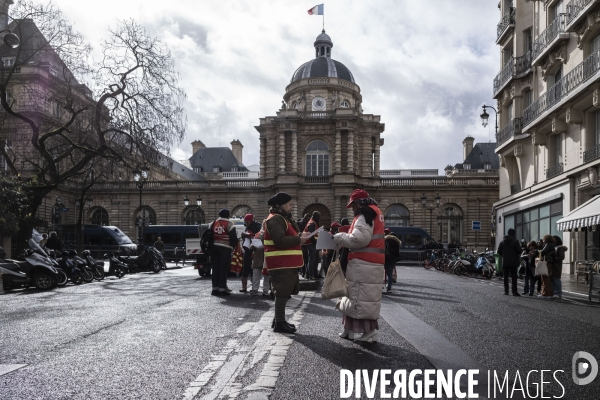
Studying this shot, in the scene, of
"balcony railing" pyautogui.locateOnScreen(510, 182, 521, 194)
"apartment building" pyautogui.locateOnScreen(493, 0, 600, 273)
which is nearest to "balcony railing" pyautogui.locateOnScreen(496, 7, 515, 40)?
"apartment building" pyautogui.locateOnScreen(493, 0, 600, 273)

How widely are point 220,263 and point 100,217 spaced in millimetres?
47393

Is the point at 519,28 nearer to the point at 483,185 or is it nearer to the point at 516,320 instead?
the point at 516,320

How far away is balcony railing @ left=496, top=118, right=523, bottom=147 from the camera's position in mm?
26797

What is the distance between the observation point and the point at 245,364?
15.8 ft

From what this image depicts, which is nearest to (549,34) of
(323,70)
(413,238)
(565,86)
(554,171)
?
(565,86)

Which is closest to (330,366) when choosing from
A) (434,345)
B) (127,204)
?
(434,345)

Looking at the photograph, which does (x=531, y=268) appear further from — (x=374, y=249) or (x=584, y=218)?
(x=374, y=249)

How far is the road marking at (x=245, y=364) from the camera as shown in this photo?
395 cm

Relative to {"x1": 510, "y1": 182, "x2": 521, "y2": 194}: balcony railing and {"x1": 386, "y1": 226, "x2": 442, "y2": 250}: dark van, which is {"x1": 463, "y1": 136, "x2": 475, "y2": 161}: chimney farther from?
{"x1": 510, "y1": 182, "x2": 521, "y2": 194}: balcony railing

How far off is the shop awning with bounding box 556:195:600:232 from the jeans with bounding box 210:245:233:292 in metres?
9.32

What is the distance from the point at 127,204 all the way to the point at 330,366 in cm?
5283

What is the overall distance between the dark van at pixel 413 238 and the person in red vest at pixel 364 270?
110 feet

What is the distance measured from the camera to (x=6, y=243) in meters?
21.8

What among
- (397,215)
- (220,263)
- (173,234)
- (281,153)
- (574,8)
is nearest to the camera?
(220,263)
